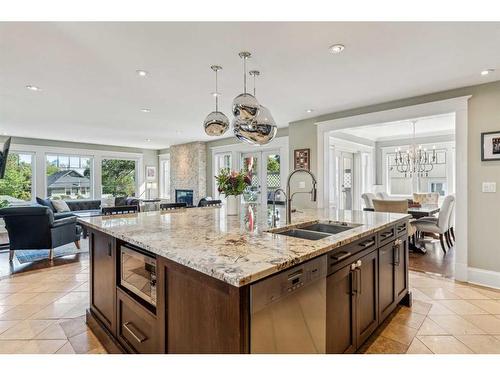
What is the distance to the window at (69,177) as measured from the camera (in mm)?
7672

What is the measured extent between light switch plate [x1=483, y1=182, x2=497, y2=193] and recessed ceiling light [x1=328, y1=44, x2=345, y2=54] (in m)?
2.42

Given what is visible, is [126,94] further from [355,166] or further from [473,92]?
[355,166]

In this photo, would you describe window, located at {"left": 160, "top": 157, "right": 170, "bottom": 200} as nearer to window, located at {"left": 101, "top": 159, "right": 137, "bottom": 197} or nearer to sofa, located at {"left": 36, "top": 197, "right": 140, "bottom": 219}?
window, located at {"left": 101, "top": 159, "right": 137, "bottom": 197}

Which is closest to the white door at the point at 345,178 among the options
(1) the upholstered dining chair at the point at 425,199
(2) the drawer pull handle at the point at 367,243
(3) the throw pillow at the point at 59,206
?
(1) the upholstered dining chair at the point at 425,199

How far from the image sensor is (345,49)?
2371mm

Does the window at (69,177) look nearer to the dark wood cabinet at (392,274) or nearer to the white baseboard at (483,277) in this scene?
the dark wood cabinet at (392,274)

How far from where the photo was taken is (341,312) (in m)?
1.64

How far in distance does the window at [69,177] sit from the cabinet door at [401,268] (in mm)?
8359

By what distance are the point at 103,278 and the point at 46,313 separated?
1.06m

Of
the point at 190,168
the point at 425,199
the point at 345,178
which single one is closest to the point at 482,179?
the point at 425,199

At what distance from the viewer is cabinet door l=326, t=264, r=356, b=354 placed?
1.53m

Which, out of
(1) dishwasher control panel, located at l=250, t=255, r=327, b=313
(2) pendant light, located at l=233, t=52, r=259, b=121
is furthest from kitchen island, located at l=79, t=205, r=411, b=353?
(2) pendant light, located at l=233, t=52, r=259, b=121

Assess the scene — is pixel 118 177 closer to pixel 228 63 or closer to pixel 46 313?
pixel 46 313
